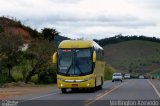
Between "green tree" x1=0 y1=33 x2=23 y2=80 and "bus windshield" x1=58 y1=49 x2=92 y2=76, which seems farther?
"green tree" x1=0 y1=33 x2=23 y2=80

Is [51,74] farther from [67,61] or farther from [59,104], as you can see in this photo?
[59,104]

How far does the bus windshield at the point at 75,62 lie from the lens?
139ft

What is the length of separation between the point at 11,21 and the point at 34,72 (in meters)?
37.0

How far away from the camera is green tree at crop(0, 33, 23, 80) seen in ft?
207

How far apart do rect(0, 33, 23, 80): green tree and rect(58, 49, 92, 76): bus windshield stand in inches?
830

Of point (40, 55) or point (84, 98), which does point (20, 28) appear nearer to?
point (40, 55)

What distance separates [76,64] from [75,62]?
0.17 m

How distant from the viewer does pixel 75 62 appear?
42.6m

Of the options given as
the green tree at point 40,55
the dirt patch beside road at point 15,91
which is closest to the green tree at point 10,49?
the green tree at point 40,55

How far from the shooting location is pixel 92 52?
142 ft

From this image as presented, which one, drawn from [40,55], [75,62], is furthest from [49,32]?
[75,62]

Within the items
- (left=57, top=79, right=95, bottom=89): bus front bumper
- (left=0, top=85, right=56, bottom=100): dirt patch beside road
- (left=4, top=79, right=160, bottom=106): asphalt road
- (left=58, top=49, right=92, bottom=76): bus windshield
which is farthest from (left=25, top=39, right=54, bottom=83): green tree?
(left=57, top=79, right=95, bottom=89): bus front bumper

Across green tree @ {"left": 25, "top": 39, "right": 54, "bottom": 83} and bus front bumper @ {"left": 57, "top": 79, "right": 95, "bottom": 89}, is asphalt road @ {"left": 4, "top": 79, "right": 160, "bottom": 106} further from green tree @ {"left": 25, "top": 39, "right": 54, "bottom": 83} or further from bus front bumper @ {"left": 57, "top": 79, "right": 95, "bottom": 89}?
green tree @ {"left": 25, "top": 39, "right": 54, "bottom": 83}

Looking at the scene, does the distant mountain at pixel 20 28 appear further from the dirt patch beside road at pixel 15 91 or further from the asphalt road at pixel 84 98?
the asphalt road at pixel 84 98
